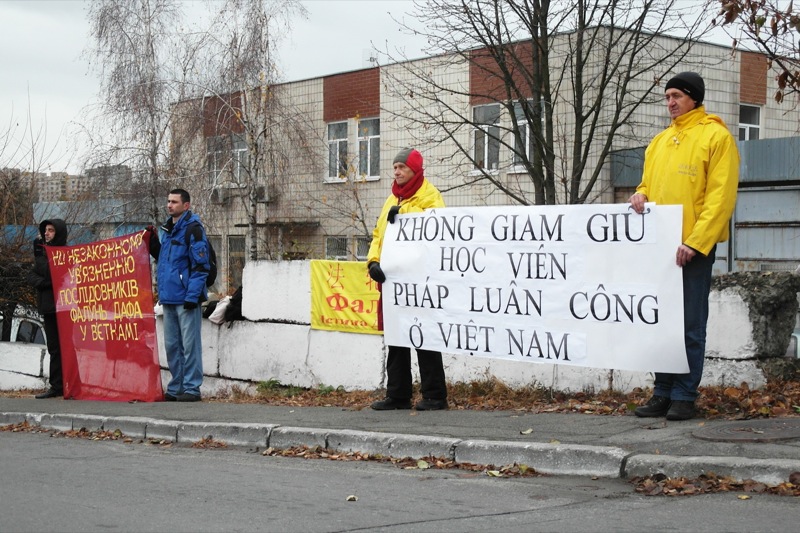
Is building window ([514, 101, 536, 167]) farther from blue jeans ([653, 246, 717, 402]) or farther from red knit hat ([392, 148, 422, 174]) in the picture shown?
blue jeans ([653, 246, 717, 402])

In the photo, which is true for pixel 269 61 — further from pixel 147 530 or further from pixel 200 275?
pixel 147 530

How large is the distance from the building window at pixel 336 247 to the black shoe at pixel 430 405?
25002 millimetres

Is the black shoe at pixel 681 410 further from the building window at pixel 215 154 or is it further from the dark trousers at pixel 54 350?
the building window at pixel 215 154

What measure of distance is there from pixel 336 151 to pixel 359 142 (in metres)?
0.98

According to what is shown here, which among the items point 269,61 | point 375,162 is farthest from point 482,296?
point 375,162

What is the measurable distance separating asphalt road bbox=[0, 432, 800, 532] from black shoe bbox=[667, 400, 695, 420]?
1.19 m

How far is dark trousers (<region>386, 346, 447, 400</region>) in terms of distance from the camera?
905 cm

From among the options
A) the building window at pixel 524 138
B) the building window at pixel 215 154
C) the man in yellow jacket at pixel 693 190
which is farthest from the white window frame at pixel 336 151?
the man in yellow jacket at pixel 693 190

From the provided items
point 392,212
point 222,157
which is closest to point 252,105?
point 222,157

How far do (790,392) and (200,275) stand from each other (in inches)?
226

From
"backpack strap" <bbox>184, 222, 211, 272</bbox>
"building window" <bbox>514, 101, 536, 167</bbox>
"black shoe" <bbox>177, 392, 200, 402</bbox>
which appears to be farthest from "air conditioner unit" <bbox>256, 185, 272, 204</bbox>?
"backpack strap" <bbox>184, 222, 211, 272</bbox>

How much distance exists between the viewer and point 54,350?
522 inches

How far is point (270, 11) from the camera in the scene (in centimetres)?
2939

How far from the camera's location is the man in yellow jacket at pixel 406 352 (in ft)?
29.5
